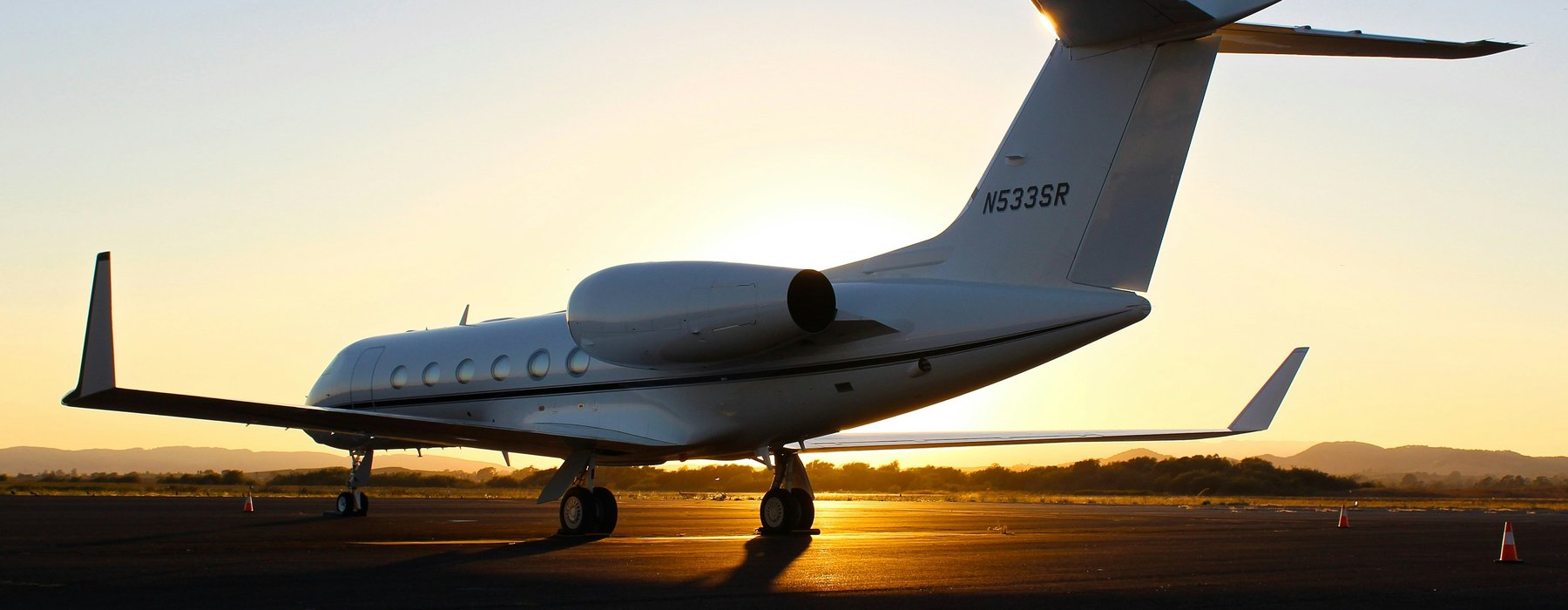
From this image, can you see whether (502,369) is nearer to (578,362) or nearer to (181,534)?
(578,362)

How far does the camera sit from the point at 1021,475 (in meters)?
54.5

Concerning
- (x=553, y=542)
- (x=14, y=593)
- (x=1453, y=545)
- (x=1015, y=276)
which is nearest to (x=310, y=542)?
(x=553, y=542)

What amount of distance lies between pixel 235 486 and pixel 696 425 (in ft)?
103

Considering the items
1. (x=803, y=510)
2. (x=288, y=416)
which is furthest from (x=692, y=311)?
(x=288, y=416)

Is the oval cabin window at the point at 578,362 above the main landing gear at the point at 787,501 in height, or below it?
above

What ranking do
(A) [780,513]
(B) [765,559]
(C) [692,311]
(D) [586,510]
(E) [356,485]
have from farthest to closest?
1. (E) [356,485]
2. (A) [780,513]
3. (D) [586,510]
4. (C) [692,311]
5. (B) [765,559]

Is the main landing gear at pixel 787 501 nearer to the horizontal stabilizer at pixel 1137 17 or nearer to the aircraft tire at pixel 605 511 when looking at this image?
the aircraft tire at pixel 605 511

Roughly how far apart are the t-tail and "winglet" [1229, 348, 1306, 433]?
574cm

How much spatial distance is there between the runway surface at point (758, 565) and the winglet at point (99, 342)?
1.41m

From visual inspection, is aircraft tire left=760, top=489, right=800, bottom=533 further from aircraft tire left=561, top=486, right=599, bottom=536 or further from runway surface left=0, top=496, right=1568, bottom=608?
aircraft tire left=561, top=486, right=599, bottom=536

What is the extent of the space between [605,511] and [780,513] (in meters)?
2.00

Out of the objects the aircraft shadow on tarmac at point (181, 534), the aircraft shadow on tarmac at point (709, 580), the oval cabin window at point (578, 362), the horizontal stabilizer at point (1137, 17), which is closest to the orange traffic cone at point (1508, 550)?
the horizontal stabilizer at point (1137, 17)

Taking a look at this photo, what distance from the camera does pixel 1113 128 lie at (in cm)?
1244

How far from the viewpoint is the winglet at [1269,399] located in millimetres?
17109
